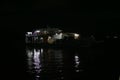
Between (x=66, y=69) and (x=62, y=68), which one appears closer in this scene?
(x=66, y=69)

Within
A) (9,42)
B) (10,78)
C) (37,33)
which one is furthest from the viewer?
(9,42)

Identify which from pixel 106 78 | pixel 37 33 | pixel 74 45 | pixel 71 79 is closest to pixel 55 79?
pixel 71 79

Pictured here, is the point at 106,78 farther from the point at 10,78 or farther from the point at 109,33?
the point at 109,33

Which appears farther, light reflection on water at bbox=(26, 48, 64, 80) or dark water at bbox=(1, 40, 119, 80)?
light reflection on water at bbox=(26, 48, 64, 80)

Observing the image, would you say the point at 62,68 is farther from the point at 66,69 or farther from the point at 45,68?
the point at 45,68

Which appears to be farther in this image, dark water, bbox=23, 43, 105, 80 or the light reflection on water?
the light reflection on water

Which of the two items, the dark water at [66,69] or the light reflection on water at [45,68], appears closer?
the dark water at [66,69]

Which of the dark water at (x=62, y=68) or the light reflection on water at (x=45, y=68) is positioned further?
the light reflection on water at (x=45, y=68)

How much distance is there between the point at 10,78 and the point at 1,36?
5268 centimetres

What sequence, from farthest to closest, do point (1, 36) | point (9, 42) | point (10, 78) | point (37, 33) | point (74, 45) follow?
point (1, 36) < point (9, 42) < point (37, 33) < point (74, 45) < point (10, 78)

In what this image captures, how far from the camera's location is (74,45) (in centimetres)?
4203

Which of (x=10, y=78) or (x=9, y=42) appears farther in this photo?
(x=9, y=42)

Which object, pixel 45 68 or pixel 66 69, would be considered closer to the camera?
pixel 66 69

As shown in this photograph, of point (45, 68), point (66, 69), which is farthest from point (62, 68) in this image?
point (45, 68)
